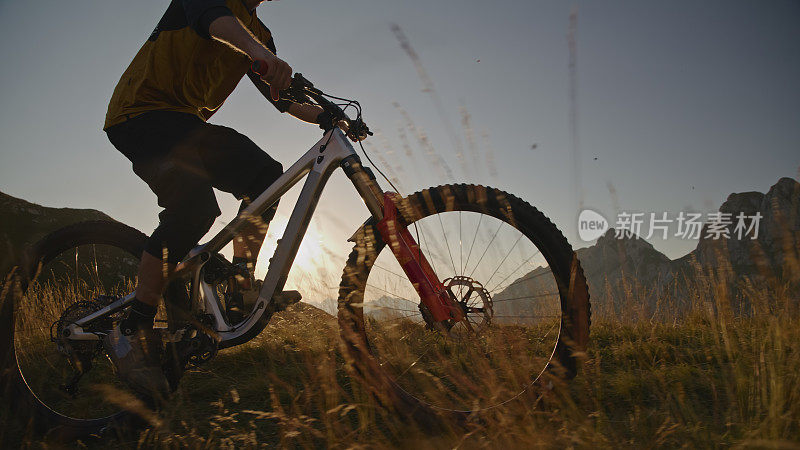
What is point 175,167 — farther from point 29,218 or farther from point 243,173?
point 29,218

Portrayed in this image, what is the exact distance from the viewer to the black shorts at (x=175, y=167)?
7.27ft

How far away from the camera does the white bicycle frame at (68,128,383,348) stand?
7.34ft

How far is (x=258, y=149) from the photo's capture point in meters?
2.57

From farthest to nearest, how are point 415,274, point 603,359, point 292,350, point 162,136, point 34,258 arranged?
point 292,350, point 603,359, point 34,258, point 162,136, point 415,274

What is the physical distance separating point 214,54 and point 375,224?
1247mm

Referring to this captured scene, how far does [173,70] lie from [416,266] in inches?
62.5

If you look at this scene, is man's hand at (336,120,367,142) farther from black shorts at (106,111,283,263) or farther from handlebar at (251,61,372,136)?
black shorts at (106,111,283,263)

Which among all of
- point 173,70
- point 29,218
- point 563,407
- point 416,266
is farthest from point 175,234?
point 29,218

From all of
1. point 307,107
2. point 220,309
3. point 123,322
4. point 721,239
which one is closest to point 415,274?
point 220,309

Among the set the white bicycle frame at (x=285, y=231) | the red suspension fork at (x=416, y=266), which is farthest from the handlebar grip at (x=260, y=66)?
the red suspension fork at (x=416, y=266)

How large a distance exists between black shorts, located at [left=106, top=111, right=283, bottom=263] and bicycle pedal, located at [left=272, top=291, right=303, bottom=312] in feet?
1.71

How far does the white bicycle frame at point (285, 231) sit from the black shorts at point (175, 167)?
143mm

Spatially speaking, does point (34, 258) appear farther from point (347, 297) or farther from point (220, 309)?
point (347, 297)

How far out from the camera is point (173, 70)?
2.26 meters
